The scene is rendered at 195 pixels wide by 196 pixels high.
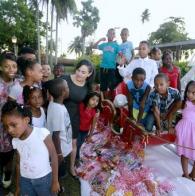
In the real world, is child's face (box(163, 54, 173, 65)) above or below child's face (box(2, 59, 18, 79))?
above

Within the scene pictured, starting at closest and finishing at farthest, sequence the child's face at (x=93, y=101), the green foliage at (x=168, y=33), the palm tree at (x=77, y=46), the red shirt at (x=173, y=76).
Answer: the child's face at (x=93, y=101) → the red shirt at (x=173, y=76) → the green foliage at (x=168, y=33) → the palm tree at (x=77, y=46)

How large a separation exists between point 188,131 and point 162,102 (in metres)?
0.59

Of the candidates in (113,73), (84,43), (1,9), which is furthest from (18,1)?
(113,73)

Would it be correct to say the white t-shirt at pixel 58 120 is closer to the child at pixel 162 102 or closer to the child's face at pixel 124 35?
the child at pixel 162 102

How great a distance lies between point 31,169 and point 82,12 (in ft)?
191

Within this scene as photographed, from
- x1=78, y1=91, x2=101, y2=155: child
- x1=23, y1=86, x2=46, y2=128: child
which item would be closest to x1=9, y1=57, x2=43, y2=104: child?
x1=23, y1=86, x2=46, y2=128: child

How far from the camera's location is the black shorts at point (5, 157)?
3691 millimetres

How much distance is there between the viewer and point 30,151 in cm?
253

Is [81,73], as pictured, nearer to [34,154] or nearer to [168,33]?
[34,154]

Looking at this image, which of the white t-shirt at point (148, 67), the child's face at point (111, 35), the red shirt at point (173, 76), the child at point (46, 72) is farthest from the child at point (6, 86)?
the child's face at point (111, 35)

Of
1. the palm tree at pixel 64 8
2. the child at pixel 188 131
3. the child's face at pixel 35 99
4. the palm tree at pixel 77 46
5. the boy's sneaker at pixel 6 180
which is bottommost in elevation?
the boy's sneaker at pixel 6 180

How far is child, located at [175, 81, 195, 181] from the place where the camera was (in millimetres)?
3809

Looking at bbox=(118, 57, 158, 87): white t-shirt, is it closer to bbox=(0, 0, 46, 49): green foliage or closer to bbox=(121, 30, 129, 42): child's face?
bbox=(121, 30, 129, 42): child's face

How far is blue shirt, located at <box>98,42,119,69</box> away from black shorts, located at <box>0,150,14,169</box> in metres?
3.52
